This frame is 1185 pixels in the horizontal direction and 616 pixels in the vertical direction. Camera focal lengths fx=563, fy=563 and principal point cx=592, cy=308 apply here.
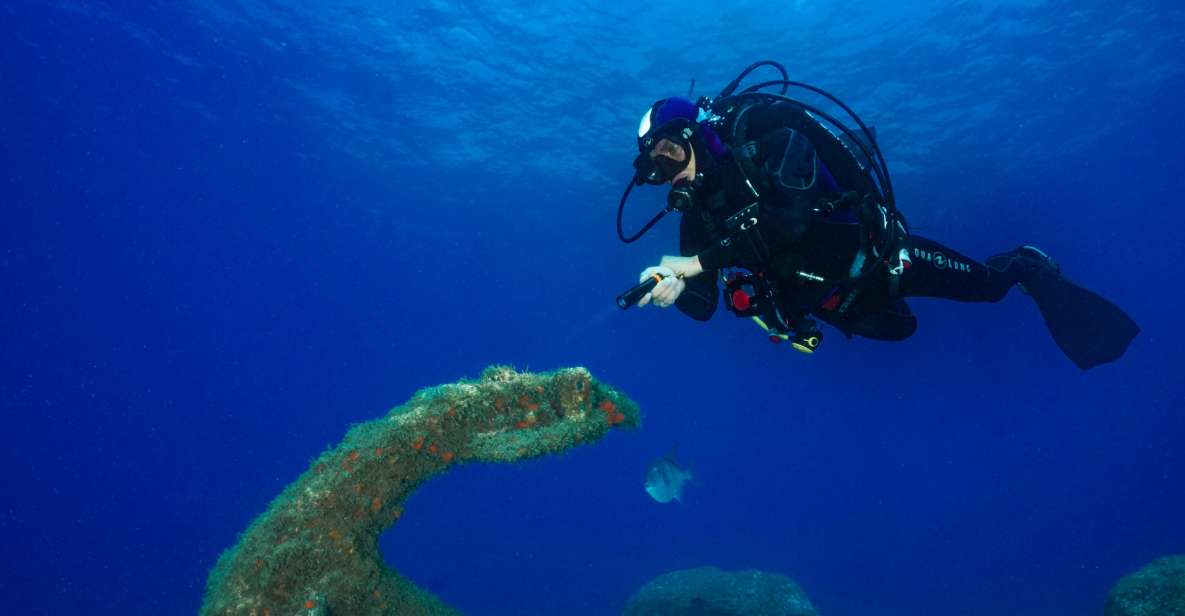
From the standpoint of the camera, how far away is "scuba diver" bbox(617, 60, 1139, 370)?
454 cm

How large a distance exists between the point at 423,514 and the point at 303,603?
61.7 metres

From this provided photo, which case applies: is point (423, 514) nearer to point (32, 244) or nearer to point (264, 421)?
point (32, 244)

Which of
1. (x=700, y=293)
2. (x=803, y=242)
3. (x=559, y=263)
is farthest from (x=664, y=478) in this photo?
(x=559, y=263)

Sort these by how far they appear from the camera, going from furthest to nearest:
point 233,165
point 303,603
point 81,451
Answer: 1. point 81,451
2. point 233,165
3. point 303,603

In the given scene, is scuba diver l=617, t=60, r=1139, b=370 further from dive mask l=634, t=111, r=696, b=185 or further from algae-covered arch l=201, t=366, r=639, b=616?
algae-covered arch l=201, t=366, r=639, b=616

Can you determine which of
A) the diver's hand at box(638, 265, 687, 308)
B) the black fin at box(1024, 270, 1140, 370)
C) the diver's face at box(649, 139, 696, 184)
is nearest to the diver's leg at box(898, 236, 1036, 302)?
the black fin at box(1024, 270, 1140, 370)

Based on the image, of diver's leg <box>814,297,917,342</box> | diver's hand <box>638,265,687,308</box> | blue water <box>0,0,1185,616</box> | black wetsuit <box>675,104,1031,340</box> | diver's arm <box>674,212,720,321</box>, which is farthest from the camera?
blue water <box>0,0,1185,616</box>

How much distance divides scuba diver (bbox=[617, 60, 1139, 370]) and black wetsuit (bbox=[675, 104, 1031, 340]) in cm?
1

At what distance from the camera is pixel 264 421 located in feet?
413

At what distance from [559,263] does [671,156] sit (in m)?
45.9

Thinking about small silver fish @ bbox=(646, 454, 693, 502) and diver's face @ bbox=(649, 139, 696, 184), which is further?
small silver fish @ bbox=(646, 454, 693, 502)

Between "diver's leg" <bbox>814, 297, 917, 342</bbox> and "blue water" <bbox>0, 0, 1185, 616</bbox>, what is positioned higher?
"blue water" <bbox>0, 0, 1185, 616</bbox>

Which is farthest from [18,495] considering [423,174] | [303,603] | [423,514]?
[303,603]

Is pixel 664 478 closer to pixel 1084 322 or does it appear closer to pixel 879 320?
pixel 879 320
